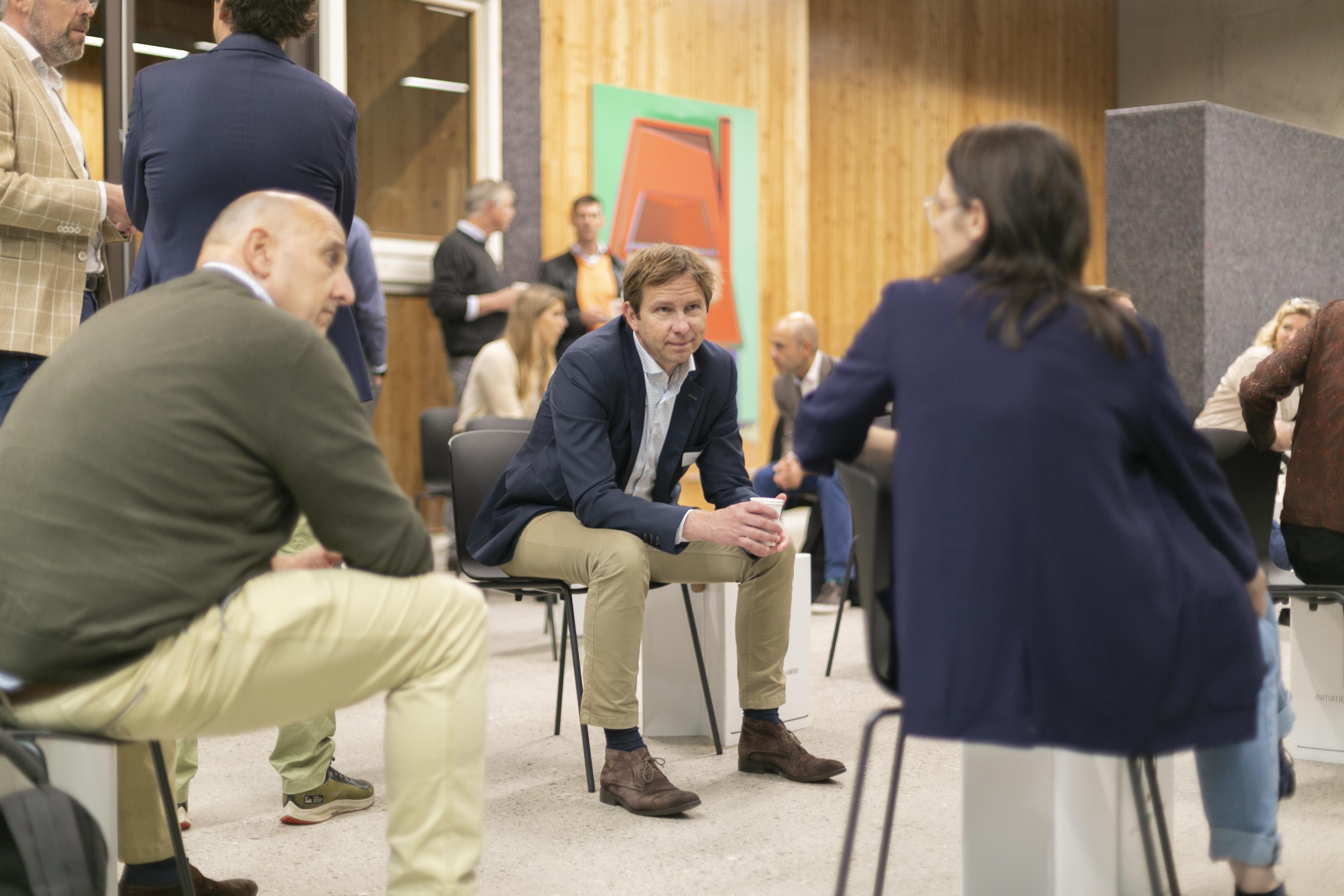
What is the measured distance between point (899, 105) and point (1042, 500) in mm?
8608

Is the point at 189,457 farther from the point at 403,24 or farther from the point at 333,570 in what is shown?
the point at 403,24

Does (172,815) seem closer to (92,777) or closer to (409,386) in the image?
(92,777)

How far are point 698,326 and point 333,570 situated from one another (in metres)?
1.27

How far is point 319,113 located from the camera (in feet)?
7.27

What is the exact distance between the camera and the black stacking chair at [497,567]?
109 inches

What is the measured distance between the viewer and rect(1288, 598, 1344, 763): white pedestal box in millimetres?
2760

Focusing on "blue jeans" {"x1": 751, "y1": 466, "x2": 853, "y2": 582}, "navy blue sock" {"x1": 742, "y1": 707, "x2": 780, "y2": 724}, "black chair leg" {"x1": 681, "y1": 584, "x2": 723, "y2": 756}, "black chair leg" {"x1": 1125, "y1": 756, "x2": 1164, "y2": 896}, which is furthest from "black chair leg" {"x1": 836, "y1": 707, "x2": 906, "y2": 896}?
"blue jeans" {"x1": 751, "y1": 466, "x2": 853, "y2": 582}

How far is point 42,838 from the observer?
1.38 meters

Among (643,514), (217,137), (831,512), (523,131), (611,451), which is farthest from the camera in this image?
(523,131)

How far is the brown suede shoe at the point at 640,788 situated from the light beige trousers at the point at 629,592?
0.07 m

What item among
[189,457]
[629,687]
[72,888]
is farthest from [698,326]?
[72,888]

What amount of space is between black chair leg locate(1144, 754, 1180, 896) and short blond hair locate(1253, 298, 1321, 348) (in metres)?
2.86

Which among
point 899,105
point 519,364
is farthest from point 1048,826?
point 899,105

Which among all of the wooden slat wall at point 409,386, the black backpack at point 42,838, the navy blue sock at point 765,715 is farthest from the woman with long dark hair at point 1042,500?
the wooden slat wall at point 409,386
